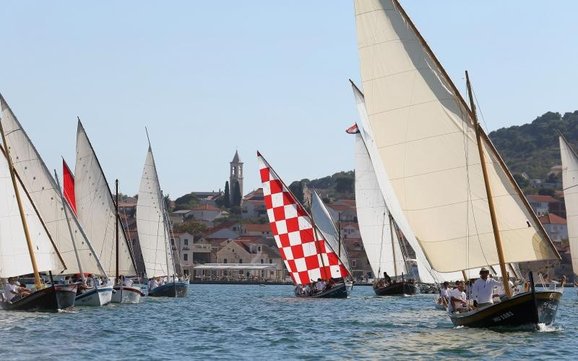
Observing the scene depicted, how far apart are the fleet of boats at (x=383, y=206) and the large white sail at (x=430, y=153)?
0.03 meters

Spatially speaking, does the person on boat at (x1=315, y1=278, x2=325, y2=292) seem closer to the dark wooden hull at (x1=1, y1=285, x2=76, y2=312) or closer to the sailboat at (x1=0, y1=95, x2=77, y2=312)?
the sailboat at (x1=0, y1=95, x2=77, y2=312)

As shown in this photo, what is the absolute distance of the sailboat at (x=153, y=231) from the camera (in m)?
83.6

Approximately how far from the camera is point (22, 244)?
52.0 meters

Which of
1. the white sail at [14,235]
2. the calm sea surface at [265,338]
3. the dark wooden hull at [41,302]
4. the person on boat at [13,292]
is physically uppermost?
the white sail at [14,235]

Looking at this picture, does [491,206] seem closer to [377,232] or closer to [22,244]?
[22,244]

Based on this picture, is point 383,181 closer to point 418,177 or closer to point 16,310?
point 418,177

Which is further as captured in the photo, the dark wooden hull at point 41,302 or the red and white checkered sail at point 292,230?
the red and white checkered sail at point 292,230

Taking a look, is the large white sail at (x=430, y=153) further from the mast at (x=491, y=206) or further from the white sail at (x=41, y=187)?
the white sail at (x=41, y=187)

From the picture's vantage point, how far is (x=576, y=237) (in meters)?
74.2

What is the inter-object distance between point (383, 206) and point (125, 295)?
24218 millimetres

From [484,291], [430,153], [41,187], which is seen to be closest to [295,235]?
[41,187]

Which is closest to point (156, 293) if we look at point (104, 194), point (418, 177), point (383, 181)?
point (104, 194)

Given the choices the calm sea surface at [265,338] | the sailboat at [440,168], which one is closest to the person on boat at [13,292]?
the calm sea surface at [265,338]

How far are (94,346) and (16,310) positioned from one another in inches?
607
